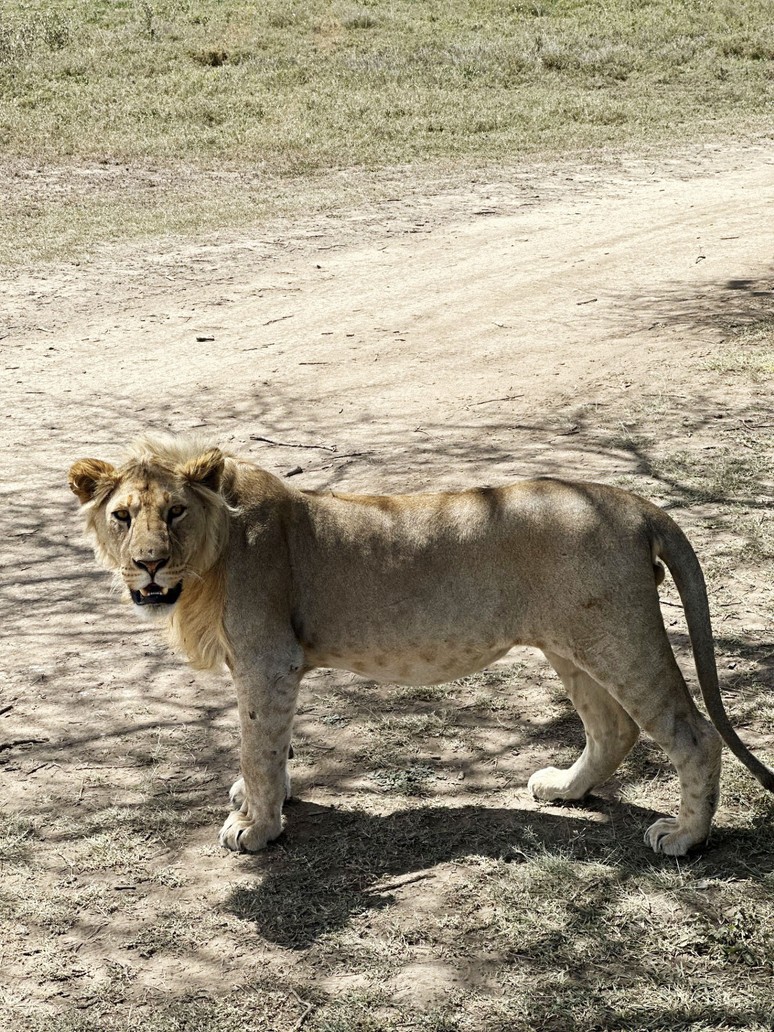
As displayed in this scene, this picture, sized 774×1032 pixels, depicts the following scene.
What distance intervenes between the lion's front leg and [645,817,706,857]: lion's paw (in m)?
1.10

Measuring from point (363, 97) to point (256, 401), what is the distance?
38.4 ft

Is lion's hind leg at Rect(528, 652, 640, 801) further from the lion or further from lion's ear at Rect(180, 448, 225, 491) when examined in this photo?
lion's ear at Rect(180, 448, 225, 491)

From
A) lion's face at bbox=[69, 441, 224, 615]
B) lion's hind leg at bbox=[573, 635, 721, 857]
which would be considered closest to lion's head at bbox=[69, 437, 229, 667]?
lion's face at bbox=[69, 441, 224, 615]

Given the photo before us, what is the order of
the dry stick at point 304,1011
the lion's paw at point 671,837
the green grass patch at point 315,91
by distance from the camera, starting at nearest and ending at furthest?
the dry stick at point 304,1011 → the lion's paw at point 671,837 → the green grass patch at point 315,91

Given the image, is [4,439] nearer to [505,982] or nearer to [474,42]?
[505,982]

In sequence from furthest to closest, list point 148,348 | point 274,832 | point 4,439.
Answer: point 148,348 < point 4,439 < point 274,832

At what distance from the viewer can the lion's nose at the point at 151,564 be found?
336 centimetres

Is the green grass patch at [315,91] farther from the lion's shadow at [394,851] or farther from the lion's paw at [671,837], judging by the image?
the lion's paw at [671,837]

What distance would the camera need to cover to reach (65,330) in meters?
9.66

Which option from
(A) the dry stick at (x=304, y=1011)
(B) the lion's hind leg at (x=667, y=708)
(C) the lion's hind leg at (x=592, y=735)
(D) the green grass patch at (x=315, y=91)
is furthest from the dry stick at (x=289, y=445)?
(D) the green grass patch at (x=315, y=91)

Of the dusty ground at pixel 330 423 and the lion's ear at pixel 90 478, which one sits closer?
the lion's ear at pixel 90 478

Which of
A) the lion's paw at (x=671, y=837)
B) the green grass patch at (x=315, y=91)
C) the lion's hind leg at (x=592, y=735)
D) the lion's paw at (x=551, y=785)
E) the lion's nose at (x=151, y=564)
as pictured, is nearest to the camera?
the lion's nose at (x=151, y=564)

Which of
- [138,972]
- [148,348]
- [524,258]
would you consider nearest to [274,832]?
[138,972]

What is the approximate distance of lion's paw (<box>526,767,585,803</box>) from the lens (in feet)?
12.6
